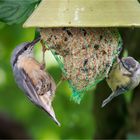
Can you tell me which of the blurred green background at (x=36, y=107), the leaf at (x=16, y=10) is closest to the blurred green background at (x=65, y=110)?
the blurred green background at (x=36, y=107)

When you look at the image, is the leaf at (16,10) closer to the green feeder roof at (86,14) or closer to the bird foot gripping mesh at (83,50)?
the bird foot gripping mesh at (83,50)

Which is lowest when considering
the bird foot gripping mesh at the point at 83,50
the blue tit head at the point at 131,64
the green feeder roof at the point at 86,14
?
the blue tit head at the point at 131,64

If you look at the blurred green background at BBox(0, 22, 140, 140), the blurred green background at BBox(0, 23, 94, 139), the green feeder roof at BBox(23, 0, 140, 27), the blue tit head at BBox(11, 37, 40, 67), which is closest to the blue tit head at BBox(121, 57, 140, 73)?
the green feeder roof at BBox(23, 0, 140, 27)

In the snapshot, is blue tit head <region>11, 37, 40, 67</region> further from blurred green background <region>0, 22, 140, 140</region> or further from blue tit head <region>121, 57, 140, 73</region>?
blurred green background <region>0, 22, 140, 140</region>

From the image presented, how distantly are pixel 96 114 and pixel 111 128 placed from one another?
18 centimetres

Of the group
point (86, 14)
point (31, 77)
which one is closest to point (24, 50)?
point (31, 77)

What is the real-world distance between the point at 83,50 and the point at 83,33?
8 centimetres

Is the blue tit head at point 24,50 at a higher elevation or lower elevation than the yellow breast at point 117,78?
higher

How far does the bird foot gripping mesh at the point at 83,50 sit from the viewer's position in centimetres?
288

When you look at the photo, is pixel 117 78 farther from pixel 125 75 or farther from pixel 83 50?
pixel 83 50

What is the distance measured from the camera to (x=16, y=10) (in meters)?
3.18

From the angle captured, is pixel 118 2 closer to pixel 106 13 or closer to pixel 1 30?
pixel 106 13

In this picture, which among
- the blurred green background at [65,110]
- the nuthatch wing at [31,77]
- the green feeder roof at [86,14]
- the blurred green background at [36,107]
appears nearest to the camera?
the green feeder roof at [86,14]

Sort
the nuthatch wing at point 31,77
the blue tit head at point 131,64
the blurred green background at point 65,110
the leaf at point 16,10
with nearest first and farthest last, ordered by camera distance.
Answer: the nuthatch wing at point 31,77, the blue tit head at point 131,64, the leaf at point 16,10, the blurred green background at point 65,110
